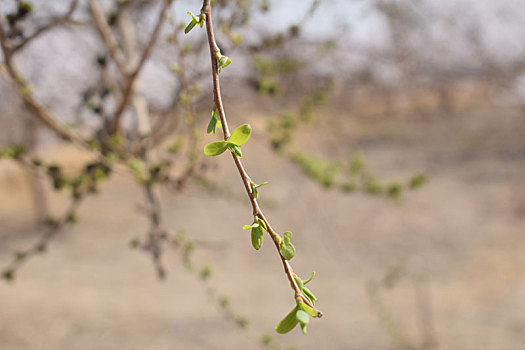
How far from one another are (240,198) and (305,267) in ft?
10.6

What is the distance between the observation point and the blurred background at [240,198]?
1.50 m

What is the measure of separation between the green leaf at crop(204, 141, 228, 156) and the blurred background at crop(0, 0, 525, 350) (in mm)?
677

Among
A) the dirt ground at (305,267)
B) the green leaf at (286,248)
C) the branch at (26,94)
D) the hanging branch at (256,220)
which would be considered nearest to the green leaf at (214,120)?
the hanging branch at (256,220)

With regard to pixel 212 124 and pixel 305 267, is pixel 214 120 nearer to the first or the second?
pixel 212 124

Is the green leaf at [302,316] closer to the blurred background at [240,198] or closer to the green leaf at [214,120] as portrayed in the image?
the green leaf at [214,120]

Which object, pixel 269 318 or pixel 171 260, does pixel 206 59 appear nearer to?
pixel 269 318

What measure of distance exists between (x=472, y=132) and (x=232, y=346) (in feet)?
28.1

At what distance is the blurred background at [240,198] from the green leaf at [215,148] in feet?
2.22

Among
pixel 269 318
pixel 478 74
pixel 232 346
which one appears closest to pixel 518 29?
pixel 478 74

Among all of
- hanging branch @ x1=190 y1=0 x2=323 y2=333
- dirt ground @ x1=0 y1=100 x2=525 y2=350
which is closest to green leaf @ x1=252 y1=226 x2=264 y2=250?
hanging branch @ x1=190 y1=0 x2=323 y2=333

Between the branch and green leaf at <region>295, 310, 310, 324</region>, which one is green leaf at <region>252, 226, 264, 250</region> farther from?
the branch

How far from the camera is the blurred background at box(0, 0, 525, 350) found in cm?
150

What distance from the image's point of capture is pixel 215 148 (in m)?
0.49

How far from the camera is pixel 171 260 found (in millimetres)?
5438
